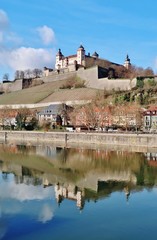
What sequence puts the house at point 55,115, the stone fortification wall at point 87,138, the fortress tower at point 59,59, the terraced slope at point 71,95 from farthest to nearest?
the fortress tower at point 59,59
the terraced slope at point 71,95
the house at point 55,115
the stone fortification wall at point 87,138

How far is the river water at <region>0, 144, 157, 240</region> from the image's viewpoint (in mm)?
12492

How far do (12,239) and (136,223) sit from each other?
4.36 meters

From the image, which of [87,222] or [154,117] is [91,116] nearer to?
[154,117]

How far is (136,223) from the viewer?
13453 millimetres

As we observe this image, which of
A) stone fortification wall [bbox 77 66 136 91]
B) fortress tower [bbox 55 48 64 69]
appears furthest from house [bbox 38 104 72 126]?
fortress tower [bbox 55 48 64 69]

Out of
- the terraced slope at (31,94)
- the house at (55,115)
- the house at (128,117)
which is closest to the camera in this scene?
the house at (128,117)

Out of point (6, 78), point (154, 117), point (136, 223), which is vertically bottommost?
point (136, 223)

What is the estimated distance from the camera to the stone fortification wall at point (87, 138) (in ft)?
127

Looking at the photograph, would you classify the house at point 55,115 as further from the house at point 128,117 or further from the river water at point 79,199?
the river water at point 79,199

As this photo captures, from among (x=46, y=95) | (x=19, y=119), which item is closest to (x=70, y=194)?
(x=19, y=119)

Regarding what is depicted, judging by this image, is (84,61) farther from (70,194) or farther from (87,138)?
(70,194)

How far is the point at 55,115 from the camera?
2559 inches

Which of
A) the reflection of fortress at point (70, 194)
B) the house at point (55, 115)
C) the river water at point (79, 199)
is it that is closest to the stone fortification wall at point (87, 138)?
the river water at point (79, 199)

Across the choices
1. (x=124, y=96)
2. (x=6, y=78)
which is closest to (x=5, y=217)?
(x=124, y=96)
